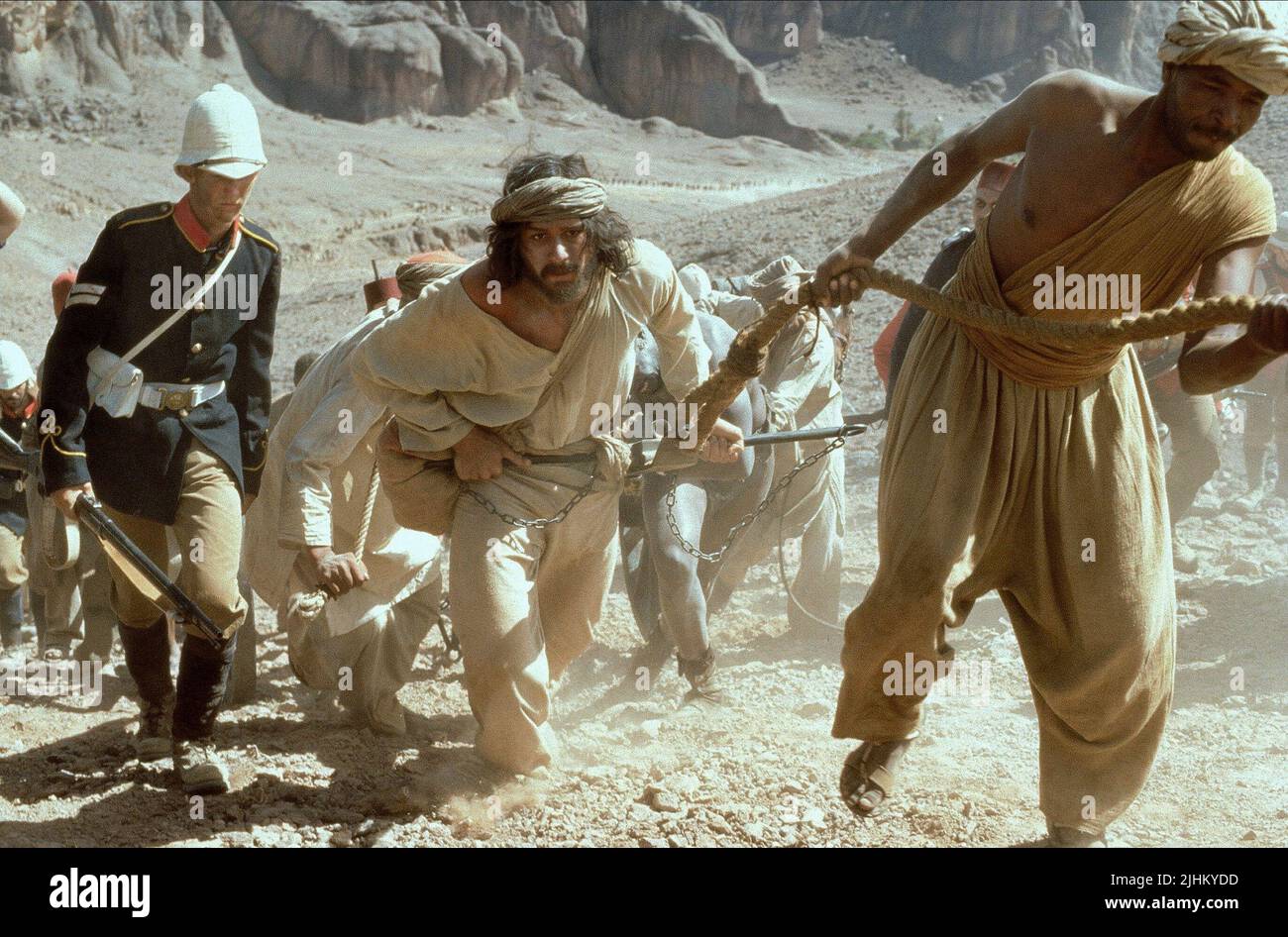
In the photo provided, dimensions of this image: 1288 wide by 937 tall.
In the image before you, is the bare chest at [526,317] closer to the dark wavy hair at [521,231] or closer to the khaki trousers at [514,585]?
the dark wavy hair at [521,231]

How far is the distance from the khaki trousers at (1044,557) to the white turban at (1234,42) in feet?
2.80

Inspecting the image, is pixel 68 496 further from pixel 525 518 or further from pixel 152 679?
pixel 525 518

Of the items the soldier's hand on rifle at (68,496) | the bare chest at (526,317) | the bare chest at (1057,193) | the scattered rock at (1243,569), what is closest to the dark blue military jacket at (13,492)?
the soldier's hand on rifle at (68,496)

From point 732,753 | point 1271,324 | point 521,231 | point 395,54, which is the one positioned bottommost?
point 732,753

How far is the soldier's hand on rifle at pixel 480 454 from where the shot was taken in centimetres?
455

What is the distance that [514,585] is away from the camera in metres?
4.57

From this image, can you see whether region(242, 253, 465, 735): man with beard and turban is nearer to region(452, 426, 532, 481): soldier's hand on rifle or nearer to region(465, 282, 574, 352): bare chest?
region(452, 426, 532, 481): soldier's hand on rifle

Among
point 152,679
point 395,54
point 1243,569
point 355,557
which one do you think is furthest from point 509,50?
point 152,679

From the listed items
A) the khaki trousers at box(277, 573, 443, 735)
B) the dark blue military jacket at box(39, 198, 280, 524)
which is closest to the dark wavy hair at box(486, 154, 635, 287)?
the dark blue military jacket at box(39, 198, 280, 524)

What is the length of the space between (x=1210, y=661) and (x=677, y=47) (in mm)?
48343

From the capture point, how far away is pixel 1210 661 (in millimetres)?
6605

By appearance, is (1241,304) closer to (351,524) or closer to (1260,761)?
(1260,761)

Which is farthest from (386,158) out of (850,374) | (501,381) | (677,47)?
(501,381)

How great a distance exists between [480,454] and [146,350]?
1.12m
